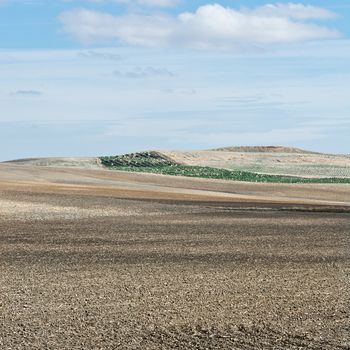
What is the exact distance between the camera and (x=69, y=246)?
27.6 metres

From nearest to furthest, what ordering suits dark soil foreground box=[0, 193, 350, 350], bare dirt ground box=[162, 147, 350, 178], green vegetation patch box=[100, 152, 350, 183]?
dark soil foreground box=[0, 193, 350, 350], green vegetation patch box=[100, 152, 350, 183], bare dirt ground box=[162, 147, 350, 178]

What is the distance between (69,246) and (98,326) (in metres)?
11.8

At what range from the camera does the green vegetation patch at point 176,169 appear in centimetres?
8812

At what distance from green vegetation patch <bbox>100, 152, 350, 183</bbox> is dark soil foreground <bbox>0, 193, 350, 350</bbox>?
52.7m

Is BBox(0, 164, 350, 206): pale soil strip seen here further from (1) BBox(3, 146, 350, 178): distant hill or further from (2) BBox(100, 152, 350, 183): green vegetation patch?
(1) BBox(3, 146, 350, 178): distant hill

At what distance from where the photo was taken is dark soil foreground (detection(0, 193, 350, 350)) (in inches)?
606

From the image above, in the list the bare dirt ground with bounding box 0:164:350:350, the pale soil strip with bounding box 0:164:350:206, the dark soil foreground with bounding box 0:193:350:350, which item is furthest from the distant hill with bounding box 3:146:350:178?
the dark soil foreground with bounding box 0:193:350:350

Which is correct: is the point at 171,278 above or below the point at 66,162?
below

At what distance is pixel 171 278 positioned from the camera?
21.2 m

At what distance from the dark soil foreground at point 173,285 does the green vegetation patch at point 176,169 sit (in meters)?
52.7

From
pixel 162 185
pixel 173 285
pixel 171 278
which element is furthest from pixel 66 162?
pixel 173 285

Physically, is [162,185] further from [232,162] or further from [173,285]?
[173,285]

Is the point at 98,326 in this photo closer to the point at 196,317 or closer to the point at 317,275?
the point at 196,317

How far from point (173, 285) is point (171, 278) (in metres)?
1.00
